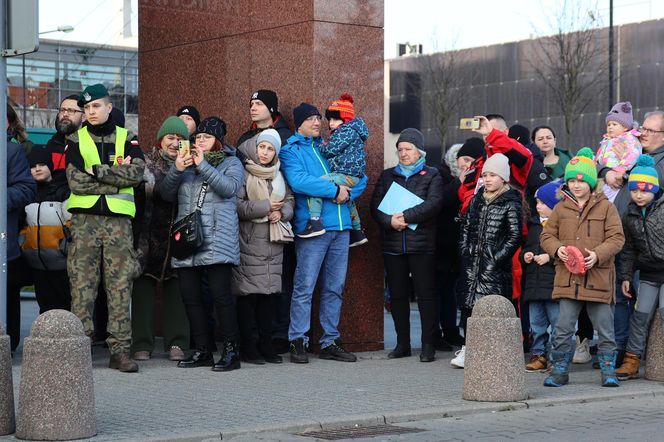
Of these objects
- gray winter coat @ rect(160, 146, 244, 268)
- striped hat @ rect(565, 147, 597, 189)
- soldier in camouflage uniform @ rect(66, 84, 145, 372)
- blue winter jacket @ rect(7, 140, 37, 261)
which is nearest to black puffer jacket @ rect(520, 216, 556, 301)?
striped hat @ rect(565, 147, 597, 189)

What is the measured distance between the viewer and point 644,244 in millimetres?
10320

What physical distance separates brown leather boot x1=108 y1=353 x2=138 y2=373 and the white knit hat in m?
3.39

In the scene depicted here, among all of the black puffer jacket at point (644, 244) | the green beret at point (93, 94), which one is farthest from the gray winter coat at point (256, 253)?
the black puffer jacket at point (644, 244)

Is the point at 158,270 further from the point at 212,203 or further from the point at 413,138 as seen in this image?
the point at 413,138

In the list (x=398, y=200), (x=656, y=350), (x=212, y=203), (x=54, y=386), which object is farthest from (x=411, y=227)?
(x=54, y=386)

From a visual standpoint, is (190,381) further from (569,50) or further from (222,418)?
(569,50)

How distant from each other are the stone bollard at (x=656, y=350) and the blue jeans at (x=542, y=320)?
31.8 inches

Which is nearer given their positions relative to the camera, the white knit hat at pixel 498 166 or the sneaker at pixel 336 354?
the white knit hat at pixel 498 166

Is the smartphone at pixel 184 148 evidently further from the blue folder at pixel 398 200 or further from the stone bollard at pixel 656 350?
the stone bollard at pixel 656 350

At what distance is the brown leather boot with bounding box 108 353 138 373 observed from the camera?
10039 millimetres

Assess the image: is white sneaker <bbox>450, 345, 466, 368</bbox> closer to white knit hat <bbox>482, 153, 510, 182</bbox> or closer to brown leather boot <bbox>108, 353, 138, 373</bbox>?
white knit hat <bbox>482, 153, 510, 182</bbox>

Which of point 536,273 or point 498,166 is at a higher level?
point 498,166

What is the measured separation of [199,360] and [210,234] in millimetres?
1105

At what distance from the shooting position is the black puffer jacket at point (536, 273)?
10641 millimetres
